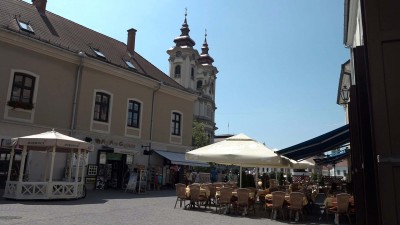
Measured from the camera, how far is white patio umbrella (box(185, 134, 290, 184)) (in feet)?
37.4

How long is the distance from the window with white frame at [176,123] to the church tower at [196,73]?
32.5m

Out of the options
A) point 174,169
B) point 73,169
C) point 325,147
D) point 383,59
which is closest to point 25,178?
point 73,169

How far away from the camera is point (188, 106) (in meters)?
28.1

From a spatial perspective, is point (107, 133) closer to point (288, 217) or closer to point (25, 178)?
point (25, 178)

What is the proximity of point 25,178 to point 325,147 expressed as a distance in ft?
43.7

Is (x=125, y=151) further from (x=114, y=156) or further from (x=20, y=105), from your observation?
(x=20, y=105)

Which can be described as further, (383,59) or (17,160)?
(17,160)

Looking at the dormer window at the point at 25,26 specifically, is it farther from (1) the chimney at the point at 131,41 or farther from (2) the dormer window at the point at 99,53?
(1) the chimney at the point at 131,41

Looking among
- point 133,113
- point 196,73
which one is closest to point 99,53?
point 133,113

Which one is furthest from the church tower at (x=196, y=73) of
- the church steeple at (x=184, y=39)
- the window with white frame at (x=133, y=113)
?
the window with white frame at (x=133, y=113)

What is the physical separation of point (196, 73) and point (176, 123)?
125ft

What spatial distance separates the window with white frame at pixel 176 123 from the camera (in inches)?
1046

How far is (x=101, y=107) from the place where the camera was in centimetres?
2123

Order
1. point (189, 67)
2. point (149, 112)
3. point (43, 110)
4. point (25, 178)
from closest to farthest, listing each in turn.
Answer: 1. point (25, 178)
2. point (43, 110)
3. point (149, 112)
4. point (189, 67)
